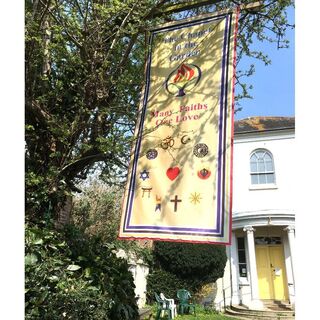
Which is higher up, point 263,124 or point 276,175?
point 263,124

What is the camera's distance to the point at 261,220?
1555 centimetres

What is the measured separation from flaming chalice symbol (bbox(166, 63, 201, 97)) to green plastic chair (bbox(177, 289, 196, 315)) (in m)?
11.6

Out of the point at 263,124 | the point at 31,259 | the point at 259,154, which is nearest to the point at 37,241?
the point at 31,259

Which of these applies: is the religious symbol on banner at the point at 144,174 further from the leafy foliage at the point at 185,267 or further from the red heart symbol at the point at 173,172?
the leafy foliage at the point at 185,267

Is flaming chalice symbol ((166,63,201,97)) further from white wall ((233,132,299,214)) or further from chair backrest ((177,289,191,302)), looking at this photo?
white wall ((233,132,299,214))

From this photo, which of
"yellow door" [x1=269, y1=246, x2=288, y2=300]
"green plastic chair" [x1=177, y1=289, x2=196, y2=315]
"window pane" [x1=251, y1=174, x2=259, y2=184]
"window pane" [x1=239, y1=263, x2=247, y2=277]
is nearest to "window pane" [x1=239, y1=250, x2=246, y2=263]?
"window pane" [x1=239, y1=263, x2=247, y2=277]

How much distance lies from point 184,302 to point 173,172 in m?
11.6

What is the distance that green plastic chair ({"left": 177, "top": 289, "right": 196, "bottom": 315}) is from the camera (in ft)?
44.7

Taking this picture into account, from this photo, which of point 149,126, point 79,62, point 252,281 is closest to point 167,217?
point 149,126

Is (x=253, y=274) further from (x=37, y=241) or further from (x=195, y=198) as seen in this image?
(x=195, y=198)

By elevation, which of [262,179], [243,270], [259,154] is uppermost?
[259,154]

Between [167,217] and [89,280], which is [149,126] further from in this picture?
[89,280]
